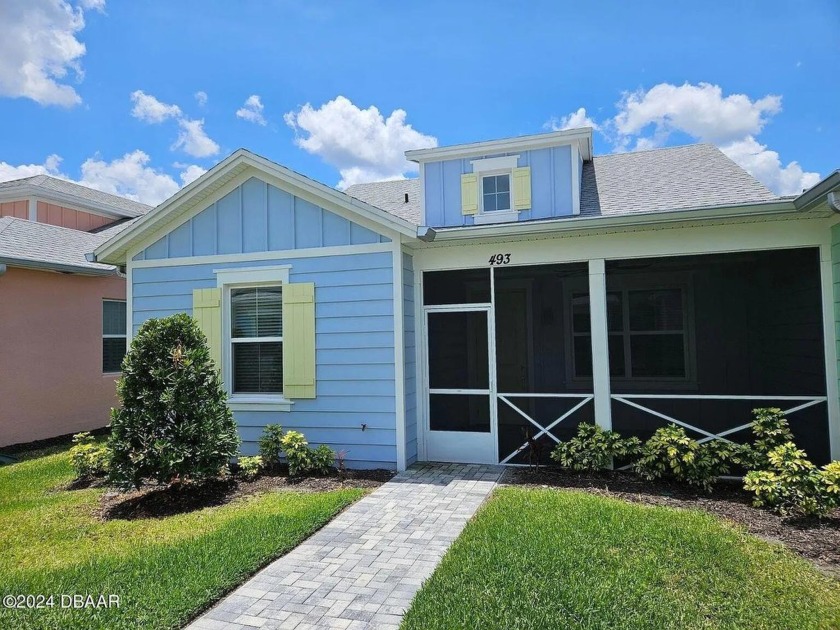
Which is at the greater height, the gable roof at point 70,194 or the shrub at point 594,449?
the gable roof at point 70,194

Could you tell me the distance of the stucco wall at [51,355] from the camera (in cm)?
868

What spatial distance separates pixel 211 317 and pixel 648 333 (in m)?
7.47

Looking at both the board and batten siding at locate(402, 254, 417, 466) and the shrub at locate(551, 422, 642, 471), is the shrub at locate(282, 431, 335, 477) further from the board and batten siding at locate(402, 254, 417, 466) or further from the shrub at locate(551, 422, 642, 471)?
the shrub at locate(551, 422, 642, 471)

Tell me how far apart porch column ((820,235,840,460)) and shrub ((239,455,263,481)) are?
6.73 metres

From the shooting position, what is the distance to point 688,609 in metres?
3.19

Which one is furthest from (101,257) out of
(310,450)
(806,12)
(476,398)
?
(806,12)

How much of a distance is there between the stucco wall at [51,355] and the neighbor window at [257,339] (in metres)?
4.17

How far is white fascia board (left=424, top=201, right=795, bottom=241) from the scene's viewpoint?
5.66 m

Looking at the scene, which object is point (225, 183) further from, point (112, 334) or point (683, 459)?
point (683, 459)

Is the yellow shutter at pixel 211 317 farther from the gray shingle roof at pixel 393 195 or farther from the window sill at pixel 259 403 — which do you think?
A: the gray shingle roof at pixel 393 195

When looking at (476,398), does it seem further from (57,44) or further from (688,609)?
(57,44)

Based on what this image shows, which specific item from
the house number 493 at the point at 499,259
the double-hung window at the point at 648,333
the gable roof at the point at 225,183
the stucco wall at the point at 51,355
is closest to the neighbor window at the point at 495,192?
the house number 493 at the point at 499,259

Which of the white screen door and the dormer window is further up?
the dormer window

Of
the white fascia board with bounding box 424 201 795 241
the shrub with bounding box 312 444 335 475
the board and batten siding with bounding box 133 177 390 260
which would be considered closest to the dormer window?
the white fascia board with bounding box 424 201 795 241
